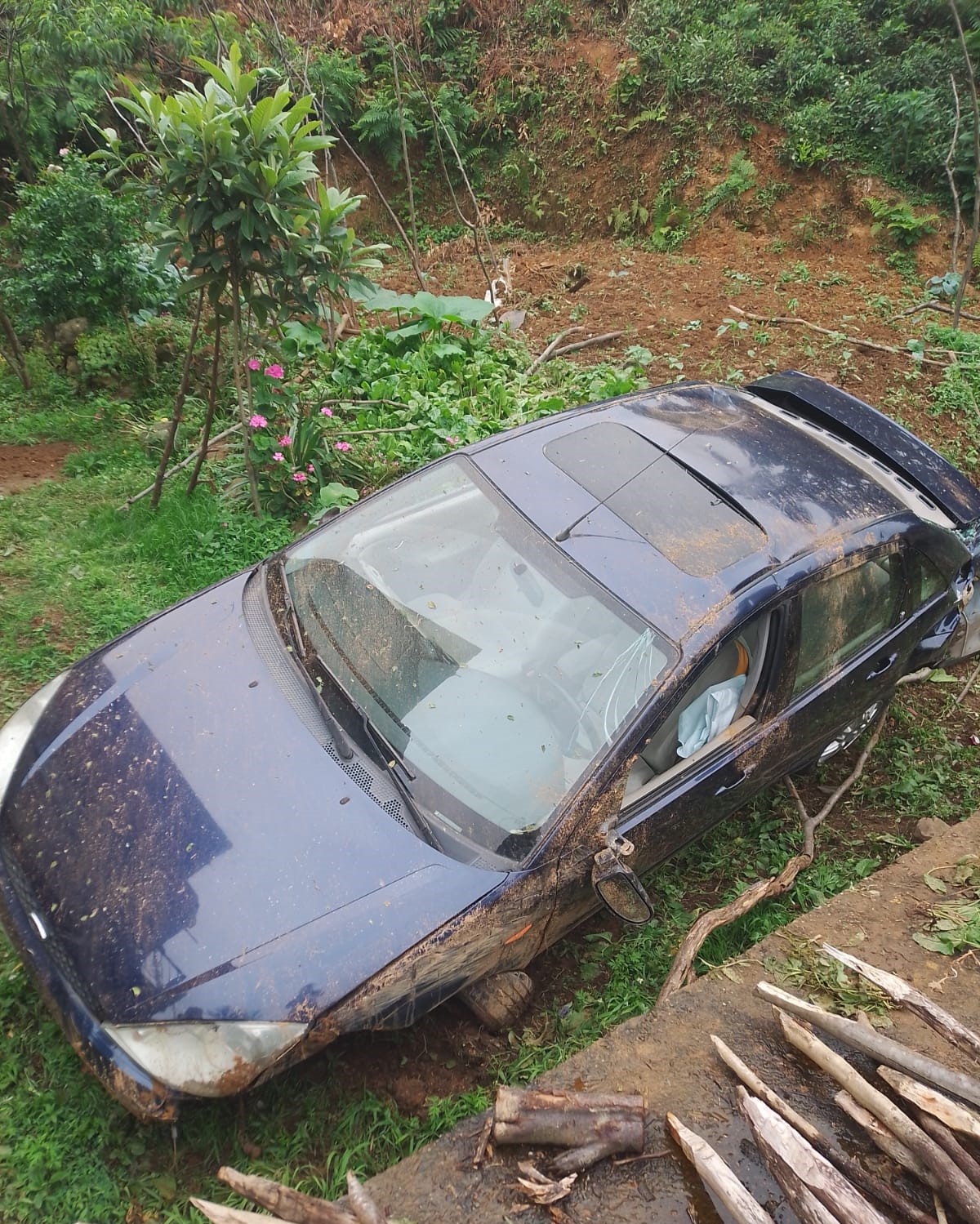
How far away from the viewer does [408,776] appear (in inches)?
98.5

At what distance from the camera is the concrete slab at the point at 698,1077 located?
2.02 metres

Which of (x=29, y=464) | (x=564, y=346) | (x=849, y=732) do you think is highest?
(x=29, y=464)

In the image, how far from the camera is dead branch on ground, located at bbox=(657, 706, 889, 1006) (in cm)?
286

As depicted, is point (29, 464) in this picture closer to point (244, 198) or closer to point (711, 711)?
point (244, 198)

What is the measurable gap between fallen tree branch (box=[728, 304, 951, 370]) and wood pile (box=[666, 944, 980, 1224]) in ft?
19.6

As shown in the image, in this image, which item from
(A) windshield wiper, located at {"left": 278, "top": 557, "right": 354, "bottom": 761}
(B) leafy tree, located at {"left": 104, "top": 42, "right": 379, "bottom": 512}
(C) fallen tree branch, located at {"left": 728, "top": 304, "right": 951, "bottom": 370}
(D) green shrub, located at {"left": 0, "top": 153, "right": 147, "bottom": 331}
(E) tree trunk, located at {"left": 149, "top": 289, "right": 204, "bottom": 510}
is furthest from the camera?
(C) fallen tree branch, located at {"left": 728, "top": 304, "right": 951, "bottom": 370}

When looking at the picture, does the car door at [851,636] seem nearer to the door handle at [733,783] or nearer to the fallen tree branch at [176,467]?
the door handle at [733,783]

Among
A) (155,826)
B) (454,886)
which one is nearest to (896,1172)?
(454,886)

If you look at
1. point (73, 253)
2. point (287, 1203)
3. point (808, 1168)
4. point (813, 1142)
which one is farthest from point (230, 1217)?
point (73, 253)

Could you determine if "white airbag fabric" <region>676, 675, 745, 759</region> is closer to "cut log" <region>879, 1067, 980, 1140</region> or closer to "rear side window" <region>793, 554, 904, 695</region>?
"rear side window" <region>793, 554, 904, 695</region>

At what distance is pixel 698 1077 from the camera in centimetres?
234

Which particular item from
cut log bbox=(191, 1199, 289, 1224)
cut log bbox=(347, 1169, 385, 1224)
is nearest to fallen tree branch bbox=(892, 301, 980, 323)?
cut log bbox=(347, 1169, 385, 1224)

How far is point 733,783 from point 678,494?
3.75 feet

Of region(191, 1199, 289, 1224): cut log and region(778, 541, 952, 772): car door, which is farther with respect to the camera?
region(778, 541, 952, 772): car door
